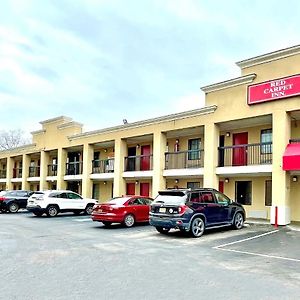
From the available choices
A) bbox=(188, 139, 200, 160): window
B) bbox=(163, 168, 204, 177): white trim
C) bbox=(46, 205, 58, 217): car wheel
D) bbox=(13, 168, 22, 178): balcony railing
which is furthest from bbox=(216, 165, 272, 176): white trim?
bbox=(13, 168, 22, 178): balcony railing

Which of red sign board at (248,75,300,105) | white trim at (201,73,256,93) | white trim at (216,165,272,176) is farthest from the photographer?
white trim at (201,73,256,93)

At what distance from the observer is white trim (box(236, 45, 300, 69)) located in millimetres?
16734

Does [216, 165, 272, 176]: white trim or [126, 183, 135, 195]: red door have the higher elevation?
[216, 165, 272, 176]: white trim

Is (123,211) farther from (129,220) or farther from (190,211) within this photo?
(190,211)

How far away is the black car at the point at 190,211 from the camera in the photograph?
13367 mm

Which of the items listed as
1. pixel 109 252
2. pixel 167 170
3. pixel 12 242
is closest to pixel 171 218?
pixel 109 252

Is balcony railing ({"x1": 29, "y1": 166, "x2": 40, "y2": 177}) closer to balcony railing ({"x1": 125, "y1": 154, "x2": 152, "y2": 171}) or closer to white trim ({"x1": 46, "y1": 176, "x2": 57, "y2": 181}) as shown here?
white trim ({"x1": 46, "y1": 176, "x2": 57, "y2": 181})

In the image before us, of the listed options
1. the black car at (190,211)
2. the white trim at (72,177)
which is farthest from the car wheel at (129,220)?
the white trim at (72,177)

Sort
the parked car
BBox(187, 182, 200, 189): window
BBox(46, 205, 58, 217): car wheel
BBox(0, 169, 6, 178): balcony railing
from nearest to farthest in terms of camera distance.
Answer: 1. BBox(46, 205, 58, 217): car wheel
2. BBox(187, 182, 200, 189): window
3. the parked car
4. BBox(0, 169, 6, 178): balcony railing

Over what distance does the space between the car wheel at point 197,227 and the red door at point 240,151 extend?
7.77 metres

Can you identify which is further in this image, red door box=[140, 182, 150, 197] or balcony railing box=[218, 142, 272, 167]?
red door box=[140, 182, 150, 197]

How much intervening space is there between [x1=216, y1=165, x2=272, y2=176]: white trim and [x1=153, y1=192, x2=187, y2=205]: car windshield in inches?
214

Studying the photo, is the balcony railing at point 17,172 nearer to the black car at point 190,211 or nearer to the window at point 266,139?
the window at point 266,139

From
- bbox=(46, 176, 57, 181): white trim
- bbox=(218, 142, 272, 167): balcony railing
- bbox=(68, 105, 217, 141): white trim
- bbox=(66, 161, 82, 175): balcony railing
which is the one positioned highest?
bbox=(68, 105, 217, 141): white trim
